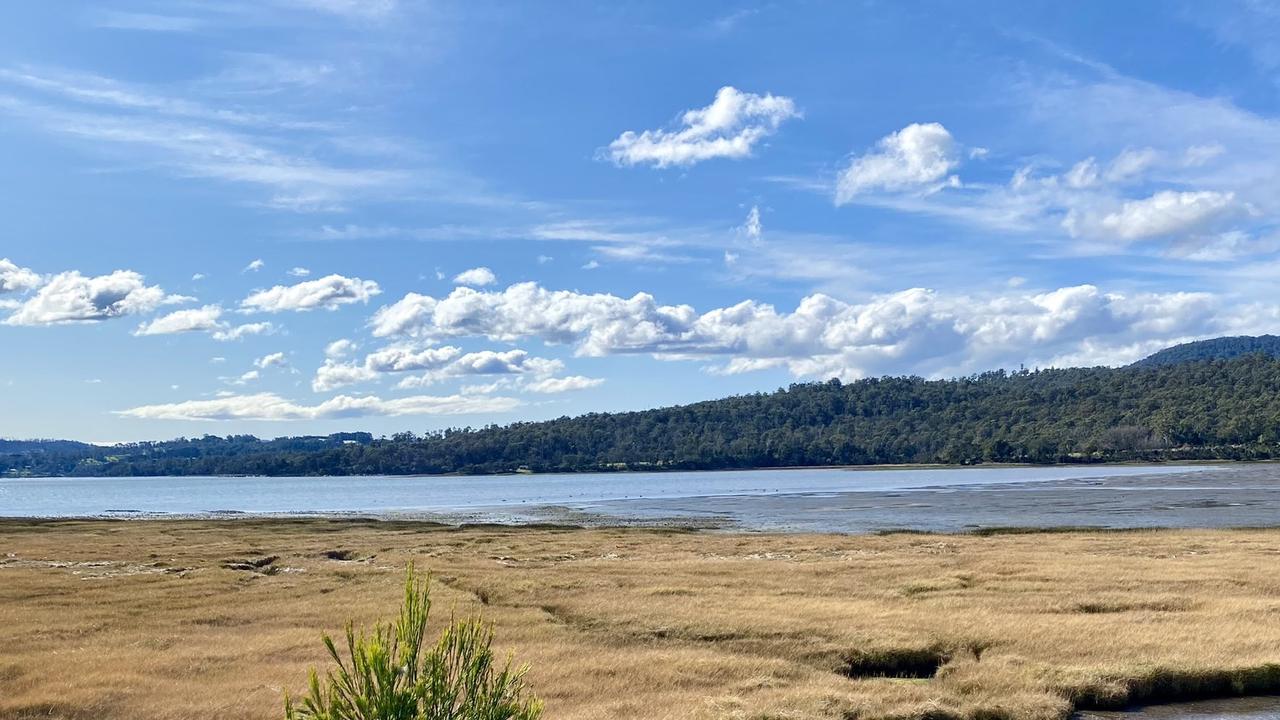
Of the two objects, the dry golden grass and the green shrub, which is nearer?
the green shrub

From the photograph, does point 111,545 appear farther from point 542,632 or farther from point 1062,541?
point 1062,541

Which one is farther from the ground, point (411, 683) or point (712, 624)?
point (411, 683)

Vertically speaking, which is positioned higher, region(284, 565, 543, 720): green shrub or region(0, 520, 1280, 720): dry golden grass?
region(284, 565, 543, 720): green shrub

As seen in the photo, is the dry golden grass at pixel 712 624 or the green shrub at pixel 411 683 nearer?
the green shrub at pixel 411 683

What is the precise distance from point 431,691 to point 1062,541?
56737mm

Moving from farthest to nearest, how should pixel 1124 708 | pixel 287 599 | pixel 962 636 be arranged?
pixel 287 599, pixel 962 636, pixel 1124 708

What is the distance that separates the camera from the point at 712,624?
31219 millimetres

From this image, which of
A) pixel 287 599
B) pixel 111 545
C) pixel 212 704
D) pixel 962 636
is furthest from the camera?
pixel 111 545

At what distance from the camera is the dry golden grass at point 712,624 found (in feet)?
74.6

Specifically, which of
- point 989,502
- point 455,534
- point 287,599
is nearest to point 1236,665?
point 287,599

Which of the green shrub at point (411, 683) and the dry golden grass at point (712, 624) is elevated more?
the green shrub at point (411, 683)

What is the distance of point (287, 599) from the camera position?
3912cm

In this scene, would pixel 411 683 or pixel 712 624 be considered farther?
pixel 712 624

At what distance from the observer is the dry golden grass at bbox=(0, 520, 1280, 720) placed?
22.8 metres
